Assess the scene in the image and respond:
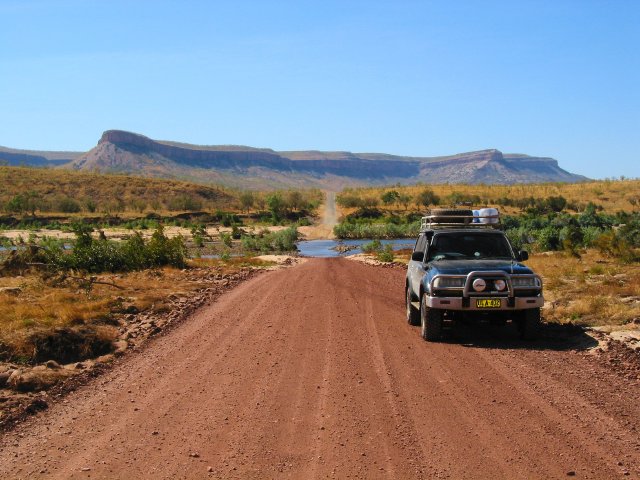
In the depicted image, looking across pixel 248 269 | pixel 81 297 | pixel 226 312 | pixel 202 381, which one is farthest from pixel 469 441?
pixel 248 269

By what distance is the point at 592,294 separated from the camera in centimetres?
1547

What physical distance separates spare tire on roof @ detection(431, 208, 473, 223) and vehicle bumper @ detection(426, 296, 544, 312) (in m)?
3.12

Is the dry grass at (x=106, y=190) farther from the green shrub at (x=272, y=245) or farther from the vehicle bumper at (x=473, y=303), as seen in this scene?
the vehicle bumper at (x=473, y=303)

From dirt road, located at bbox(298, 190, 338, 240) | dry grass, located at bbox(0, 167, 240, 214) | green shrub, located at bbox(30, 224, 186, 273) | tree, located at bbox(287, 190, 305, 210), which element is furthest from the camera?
tree, located at bbox(287, 190, 305, 210)

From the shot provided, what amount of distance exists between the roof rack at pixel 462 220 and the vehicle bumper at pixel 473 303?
285 cm

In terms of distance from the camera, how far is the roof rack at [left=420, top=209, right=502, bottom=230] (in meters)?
13.3

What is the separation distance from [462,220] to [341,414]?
8074 millimetres

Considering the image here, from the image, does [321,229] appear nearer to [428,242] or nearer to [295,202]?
[295,202]

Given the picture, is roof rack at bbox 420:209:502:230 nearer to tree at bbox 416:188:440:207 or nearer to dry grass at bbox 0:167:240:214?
dry grass at bbox 0:167:240:214

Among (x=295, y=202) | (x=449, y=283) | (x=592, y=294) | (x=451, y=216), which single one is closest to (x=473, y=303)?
(x=449, y=283)

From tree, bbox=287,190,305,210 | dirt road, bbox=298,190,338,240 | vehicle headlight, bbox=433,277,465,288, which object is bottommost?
dirt road, bbox=298,190,338,240

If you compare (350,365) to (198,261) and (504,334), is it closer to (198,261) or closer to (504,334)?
(504,334)

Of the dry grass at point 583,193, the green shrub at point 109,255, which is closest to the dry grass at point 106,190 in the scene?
the dry grass at point 583,193

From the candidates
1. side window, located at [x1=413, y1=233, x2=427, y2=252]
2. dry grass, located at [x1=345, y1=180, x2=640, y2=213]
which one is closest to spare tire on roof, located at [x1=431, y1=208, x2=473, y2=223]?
side window, located at [x1=413, y1=233, x2=427, y2=252]
